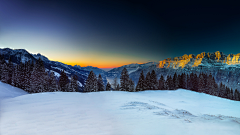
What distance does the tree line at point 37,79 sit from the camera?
30.4 meters

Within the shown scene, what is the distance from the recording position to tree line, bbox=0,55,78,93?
30.4 meters

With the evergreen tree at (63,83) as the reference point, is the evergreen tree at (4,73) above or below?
above

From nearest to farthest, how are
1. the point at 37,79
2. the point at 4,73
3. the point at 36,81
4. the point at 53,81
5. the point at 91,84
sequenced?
the point at 36,81 → the point at 37,79 → the point at 53,81 → the point at 91,84 → the point at 4,73

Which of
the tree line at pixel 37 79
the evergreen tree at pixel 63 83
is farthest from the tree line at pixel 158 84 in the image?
the tree line at pixel 37 79

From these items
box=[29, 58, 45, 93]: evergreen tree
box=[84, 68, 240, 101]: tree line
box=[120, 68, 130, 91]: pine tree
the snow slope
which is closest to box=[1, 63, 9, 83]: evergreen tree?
box=[29, 58, 45, 93]: evergreen tree

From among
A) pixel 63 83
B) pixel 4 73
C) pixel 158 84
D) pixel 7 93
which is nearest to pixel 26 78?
pixel 4 73

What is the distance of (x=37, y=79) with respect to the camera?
30469 millimetres

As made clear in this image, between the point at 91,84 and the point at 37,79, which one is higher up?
the point at 37,79

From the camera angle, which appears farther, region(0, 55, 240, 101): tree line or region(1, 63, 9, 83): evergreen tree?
region(1, 63, 9, 83): evergreen tree

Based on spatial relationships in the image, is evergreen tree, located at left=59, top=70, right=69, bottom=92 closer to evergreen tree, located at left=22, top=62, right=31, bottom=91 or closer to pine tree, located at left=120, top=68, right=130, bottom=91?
evergreen tree, located at left=22, top=62, right=31, bottom=91

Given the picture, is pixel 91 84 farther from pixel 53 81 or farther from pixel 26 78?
pixel 26 78

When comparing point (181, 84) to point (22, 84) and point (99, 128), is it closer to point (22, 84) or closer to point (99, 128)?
point (99, 128)

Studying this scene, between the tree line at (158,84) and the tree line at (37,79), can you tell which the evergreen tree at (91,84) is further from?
the tree line at (37,79)

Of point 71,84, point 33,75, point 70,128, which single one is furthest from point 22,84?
point 70,128
